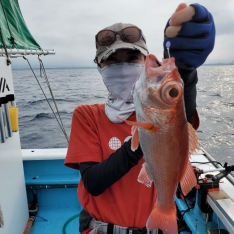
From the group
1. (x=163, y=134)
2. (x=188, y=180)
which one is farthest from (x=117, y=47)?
(x=188, y=180)

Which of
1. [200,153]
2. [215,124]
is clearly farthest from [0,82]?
[215,124]

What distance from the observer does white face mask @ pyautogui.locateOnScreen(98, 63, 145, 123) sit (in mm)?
1997

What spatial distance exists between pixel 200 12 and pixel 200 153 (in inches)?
128

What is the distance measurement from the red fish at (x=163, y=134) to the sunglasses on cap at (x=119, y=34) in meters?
0.67

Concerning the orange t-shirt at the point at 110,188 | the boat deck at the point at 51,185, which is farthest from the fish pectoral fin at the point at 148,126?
the boat deck at the point at 51,185

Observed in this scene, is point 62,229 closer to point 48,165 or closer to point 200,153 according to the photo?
point 48,165

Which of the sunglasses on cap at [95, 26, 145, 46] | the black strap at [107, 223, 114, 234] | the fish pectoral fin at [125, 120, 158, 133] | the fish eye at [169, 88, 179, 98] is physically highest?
the sunglasses on cap at [95, 26, 145, 46]

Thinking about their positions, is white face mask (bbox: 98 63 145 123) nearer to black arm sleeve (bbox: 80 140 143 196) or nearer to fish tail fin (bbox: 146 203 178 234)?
black arm sleeve (bbox: 80 140 143 196)

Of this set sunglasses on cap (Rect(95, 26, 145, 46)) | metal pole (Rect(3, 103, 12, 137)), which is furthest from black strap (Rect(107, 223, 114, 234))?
metal pole (Rect(3, 103, 12, 137))

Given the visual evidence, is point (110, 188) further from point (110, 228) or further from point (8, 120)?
point (8, 120)

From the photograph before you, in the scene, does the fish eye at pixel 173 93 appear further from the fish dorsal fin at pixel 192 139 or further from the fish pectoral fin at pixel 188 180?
the fish pectoral fin at pixel 188 180

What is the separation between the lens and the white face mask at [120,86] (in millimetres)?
1997

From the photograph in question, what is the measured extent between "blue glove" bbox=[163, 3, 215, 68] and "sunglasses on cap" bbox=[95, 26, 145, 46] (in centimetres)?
43

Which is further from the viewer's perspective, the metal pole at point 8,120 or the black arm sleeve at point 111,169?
the metal pole at point 8,120
